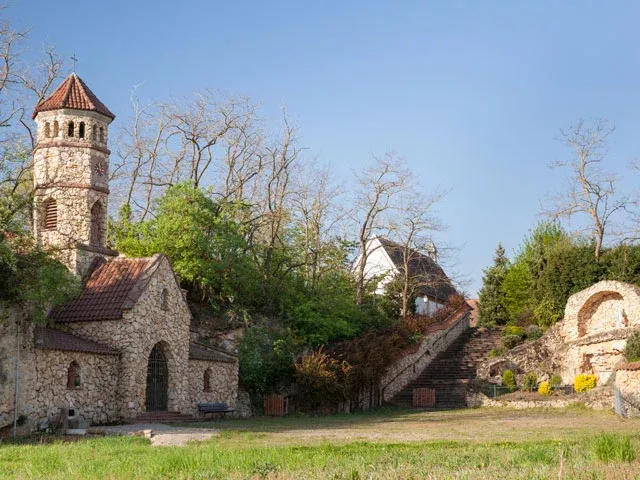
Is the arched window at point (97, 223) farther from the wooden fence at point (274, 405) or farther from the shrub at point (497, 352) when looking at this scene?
the shrub at point (497, 352)

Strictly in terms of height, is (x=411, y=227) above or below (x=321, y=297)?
above

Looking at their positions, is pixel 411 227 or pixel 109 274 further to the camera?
pixel 411 227

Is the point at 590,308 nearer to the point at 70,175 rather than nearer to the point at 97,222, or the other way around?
the point at 97,222

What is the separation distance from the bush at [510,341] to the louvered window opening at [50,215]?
22049mm

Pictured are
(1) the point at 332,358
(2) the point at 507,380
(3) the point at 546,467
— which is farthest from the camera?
(2) the point at 507,380

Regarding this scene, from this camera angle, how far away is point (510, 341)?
40.2 m

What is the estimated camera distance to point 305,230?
147 ft

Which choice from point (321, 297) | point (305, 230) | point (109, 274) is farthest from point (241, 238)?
point (305, 230)

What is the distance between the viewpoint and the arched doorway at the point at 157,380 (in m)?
27.8

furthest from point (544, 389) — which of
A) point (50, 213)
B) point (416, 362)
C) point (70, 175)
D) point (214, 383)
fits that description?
point (50, 213)

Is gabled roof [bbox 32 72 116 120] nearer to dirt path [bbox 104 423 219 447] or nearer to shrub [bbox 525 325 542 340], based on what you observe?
dirt path [bbox 104 423 219 447]

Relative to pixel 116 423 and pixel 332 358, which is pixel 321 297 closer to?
pixel 332 358

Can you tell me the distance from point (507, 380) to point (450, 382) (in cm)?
274

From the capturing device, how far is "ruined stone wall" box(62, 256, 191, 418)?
86.5ft
